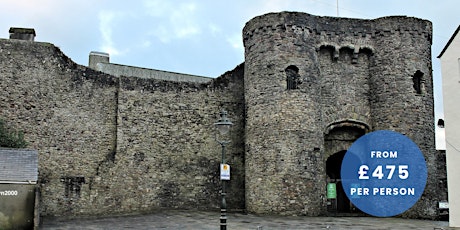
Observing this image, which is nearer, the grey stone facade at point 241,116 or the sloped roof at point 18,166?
the sloped roof at point 18,166

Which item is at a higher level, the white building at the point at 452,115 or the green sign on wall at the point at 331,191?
the white building at the point at 452,115

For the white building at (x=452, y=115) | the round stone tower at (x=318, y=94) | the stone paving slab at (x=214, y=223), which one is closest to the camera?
the stone paving slab at (x=214, y=223)

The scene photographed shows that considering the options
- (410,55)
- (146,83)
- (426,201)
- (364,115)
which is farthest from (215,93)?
(426,201)

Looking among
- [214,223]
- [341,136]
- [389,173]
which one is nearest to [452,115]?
[389,173]

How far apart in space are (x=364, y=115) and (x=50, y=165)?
43.7 ft

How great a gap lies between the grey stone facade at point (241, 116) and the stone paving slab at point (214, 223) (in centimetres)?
153

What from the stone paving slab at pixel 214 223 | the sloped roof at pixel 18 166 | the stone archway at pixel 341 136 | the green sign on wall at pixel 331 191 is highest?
the stone archway at pixel 341 136

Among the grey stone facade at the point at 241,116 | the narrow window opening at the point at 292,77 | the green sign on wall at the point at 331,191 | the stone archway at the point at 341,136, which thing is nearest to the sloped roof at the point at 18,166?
the grey stone facade at the point at 241,116

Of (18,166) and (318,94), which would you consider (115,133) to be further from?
(318,94)

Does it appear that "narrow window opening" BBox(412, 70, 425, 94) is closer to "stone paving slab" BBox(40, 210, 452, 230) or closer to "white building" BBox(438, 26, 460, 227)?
"white building" BBox(438, 26, 460, 227)

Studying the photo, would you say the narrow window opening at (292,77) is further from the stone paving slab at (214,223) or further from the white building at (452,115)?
the white building at (452,115)

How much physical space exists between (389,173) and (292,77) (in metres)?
5.81

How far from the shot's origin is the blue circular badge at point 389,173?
2178 cm

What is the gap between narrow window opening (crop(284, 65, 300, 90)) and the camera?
21730 mm
